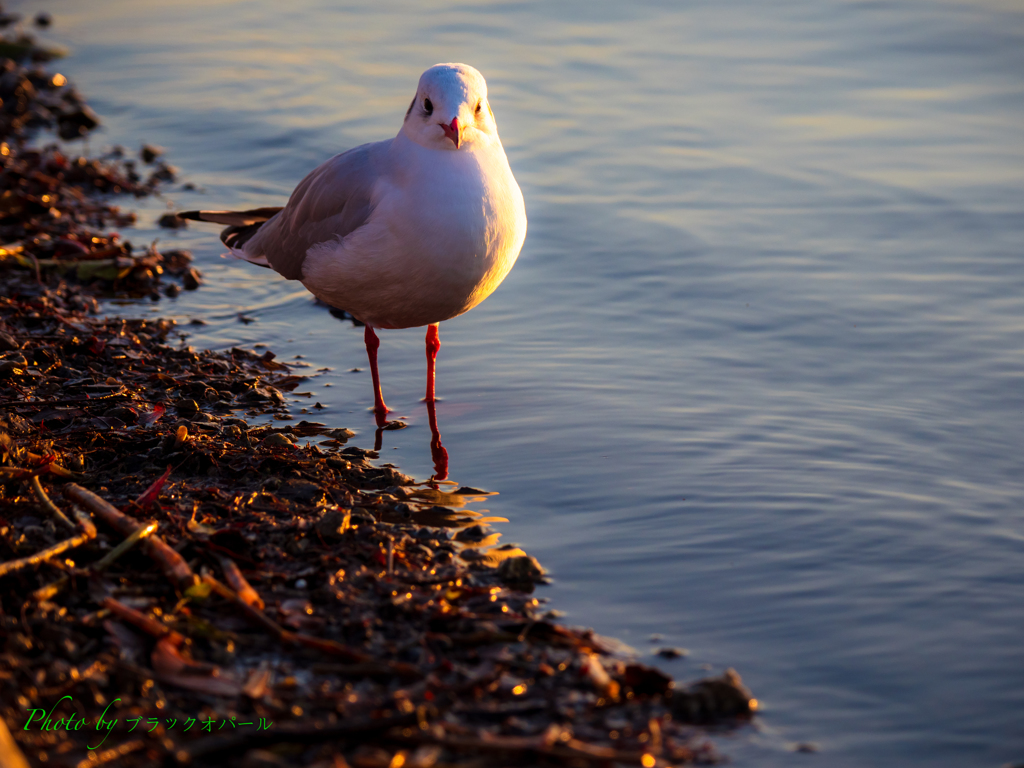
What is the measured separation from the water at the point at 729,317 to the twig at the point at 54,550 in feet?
6.08

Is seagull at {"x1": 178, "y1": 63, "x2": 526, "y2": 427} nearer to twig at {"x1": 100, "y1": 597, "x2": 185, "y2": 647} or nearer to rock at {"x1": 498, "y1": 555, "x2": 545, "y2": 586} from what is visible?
rock at {"x1": 498, "y1": 555, "x2": 545, "y2": 586}

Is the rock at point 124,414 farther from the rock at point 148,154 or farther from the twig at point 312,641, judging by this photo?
the rock at point 148,154

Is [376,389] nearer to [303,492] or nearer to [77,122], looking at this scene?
[303,492]

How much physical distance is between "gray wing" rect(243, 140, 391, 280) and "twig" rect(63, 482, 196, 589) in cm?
200

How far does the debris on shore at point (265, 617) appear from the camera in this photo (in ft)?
10.9

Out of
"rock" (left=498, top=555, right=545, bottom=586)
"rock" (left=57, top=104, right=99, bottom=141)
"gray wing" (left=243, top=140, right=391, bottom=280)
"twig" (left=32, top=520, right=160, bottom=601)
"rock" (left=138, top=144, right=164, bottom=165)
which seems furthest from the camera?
"rock" (left=57, top=104, right=99, bottom=141)

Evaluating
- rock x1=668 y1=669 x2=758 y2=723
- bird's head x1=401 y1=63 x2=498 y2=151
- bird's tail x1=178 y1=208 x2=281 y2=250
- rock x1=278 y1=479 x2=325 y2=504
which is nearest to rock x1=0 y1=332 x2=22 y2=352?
bird's tail x1=178 y1=208 x2=281 y2=250

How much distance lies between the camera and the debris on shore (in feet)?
10.9

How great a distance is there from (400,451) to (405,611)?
6.43ft

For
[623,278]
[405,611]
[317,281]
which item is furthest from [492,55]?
[405,611]

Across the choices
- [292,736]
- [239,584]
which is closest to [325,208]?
[239,584]

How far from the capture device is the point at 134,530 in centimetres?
422

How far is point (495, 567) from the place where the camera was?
15.3 feet

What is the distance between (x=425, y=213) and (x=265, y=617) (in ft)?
7.17
